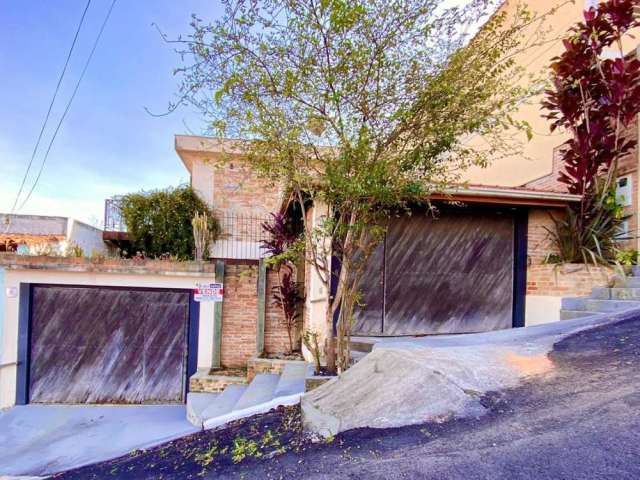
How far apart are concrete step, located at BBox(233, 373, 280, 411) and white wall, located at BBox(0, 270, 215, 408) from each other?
60.9 inches

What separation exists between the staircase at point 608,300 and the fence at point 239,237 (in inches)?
289

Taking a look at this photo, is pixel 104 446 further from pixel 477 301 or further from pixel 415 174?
pixel 477 301

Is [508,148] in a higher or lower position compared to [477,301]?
higher

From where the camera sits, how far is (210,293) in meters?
6.31

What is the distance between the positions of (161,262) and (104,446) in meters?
2.86

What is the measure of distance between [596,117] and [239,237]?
28.1 ft

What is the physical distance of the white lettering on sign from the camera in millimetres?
6309

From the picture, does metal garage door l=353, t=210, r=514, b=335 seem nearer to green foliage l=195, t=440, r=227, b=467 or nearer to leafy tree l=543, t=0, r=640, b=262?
leafy tree l=543, t=0, r=640, b=262

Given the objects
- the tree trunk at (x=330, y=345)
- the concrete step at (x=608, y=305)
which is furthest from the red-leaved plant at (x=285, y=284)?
the concrete step at (x=608, y=305)

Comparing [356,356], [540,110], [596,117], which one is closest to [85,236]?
[356,356]

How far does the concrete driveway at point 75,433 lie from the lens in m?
4.20

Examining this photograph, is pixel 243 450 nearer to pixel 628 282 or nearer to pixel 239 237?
pixel 628 282

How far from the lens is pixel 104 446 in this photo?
4.56m

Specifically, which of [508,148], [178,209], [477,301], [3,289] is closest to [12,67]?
[178,209]
